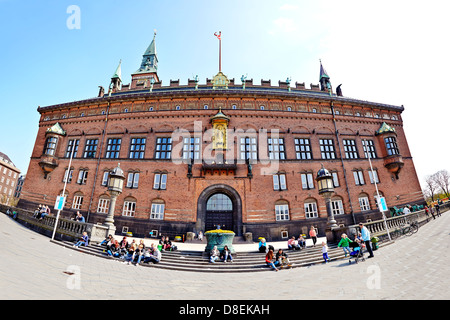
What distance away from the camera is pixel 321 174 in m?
16.8

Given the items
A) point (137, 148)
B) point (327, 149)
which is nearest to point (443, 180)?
point (327, 149)

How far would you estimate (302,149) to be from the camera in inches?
1027

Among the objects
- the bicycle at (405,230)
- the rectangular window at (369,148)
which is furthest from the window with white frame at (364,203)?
the bicycle at (405,230)

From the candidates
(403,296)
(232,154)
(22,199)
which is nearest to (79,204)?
(22,199)

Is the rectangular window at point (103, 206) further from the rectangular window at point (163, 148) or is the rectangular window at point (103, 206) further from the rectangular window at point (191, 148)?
the rectangular window at point (191, 148)

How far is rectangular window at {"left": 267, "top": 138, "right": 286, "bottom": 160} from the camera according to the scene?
2507 cm

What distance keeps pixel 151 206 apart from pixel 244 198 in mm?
10776

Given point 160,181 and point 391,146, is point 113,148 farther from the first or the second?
point 391,146

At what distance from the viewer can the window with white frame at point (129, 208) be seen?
2298 centimetres

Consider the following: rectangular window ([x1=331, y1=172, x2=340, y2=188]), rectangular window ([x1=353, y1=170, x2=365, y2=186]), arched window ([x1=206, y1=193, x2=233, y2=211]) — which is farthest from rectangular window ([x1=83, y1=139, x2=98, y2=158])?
rectangular window ([x1=353, y1=170, x2=365, y2=186])

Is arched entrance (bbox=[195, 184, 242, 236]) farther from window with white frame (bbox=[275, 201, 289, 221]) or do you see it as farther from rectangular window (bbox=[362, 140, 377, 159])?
rectangular window (bbox=[362, 140, 377, 159])

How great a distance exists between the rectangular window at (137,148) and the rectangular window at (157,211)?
262 inches

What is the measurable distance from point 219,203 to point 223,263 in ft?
36.5
